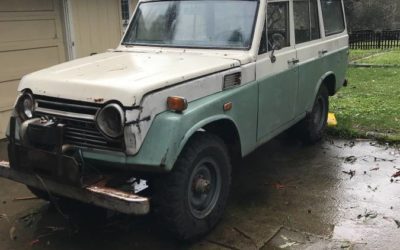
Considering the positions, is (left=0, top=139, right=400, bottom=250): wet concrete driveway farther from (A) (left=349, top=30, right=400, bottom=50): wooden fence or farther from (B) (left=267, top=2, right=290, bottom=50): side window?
(A) (left=349, top=30, right=400, bottom=50): wooden fence

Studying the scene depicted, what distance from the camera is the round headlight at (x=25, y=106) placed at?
391cm

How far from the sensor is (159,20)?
16.8 feet

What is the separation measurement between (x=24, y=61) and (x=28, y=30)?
46cm

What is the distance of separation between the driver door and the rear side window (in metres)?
1.24

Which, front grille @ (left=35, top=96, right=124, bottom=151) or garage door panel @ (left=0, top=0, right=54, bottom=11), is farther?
garage door panel @ (left=0, top=0, right=54, bottom=11)

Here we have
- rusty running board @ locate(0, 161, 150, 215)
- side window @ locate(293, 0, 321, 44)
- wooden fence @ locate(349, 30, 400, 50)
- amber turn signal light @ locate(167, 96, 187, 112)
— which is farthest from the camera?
wooden fence @ locate(349, 30, 400, 50)


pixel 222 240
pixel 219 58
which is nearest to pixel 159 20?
pixel 219 58

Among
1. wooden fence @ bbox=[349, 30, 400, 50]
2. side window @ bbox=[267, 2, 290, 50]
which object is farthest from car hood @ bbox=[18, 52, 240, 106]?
wooden fence @ bbox=[349, 30, 400, 50]

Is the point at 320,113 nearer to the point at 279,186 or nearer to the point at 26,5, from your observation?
the point at 279,186

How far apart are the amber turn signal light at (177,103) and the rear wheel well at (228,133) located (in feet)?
1.73

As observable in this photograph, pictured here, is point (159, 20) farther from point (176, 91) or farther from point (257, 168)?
point (257, 168)

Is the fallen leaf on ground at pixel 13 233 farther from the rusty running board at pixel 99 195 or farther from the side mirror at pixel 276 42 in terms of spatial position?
the side mirror at pixel 276 42

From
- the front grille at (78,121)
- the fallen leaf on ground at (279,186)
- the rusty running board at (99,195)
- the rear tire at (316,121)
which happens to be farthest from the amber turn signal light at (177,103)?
the rear tire at (316,121)

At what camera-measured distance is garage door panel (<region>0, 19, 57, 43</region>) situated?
6.95 m
